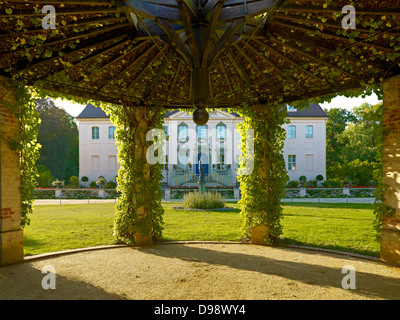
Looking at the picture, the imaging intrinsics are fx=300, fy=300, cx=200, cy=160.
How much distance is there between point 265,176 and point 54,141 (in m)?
36.6

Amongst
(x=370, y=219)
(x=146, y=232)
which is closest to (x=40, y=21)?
(x=146, y=232)

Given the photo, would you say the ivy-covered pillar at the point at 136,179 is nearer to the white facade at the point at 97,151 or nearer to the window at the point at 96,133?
the white facade at the point at 97,151

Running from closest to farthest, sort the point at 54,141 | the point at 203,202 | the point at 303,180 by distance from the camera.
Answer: the point at 203,202 < the point at 303,180 < the point at 54,141

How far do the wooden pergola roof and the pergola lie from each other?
0.7 inches

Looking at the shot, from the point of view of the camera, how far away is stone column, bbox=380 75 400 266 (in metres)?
5.62

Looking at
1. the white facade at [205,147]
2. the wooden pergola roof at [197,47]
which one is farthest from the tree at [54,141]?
the wooden pergola roof at [197,47]

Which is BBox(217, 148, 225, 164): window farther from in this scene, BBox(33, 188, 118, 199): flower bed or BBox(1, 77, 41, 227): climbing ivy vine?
BBox(1, 77, 41, 227): climbing ivy vine

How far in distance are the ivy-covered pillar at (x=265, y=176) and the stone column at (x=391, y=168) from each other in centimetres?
238

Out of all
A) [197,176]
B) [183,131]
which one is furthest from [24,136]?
[183,131]

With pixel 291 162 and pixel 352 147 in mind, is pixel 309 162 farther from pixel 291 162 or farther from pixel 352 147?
pixel 352 147

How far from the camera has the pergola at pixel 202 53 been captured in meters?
4.04

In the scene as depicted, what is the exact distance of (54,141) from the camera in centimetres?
3816

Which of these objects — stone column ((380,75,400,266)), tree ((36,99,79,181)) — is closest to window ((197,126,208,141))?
tree ((36,99,79,181))

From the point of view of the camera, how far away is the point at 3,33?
4.54 metres
